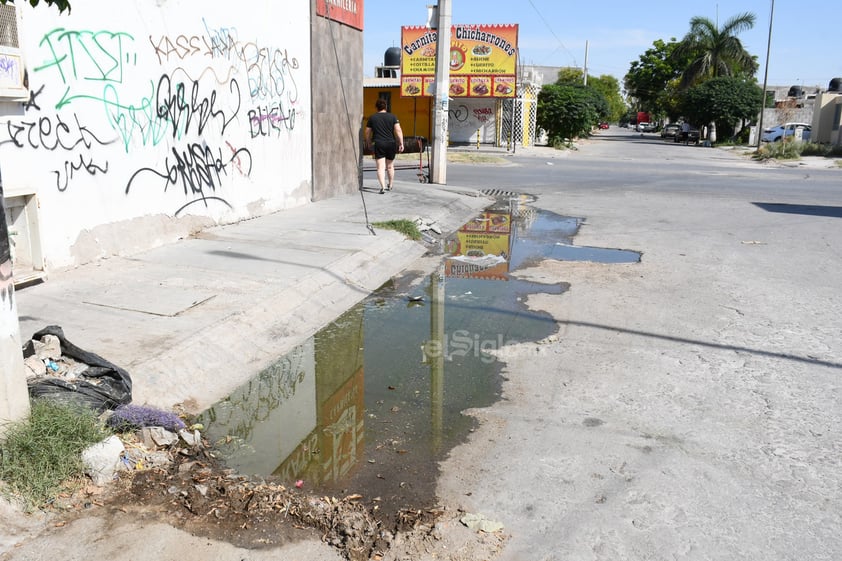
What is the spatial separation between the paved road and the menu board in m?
21.3

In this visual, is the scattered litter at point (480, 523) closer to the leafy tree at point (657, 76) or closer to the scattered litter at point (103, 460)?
the scattered litter at point (103, 460)

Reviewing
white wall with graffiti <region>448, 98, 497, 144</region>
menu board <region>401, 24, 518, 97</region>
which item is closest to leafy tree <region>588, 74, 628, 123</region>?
white wall with graffiti <region>448, 98, 497, 144</region>

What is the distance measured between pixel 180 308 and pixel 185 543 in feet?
10.5

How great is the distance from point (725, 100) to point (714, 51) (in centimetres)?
818

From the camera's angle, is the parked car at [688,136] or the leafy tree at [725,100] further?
the parked car at [688,136]

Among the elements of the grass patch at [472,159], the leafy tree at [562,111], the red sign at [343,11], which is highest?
the red sign at [343,11]

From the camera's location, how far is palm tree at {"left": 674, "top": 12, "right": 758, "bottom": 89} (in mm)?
57281

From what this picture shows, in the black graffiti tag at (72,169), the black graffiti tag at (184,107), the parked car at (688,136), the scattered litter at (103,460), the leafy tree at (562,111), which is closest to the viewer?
the scattered litter at (103,460)

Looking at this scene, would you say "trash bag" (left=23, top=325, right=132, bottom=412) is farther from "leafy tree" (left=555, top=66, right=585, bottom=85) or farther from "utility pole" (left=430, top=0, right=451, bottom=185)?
"leafy tree" (left=555, top=66, right=585, bottom=85)

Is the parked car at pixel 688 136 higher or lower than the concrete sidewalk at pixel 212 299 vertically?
higher

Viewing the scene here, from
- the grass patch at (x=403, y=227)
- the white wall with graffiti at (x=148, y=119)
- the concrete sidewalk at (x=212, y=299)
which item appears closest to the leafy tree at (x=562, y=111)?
the white wall with graffiti at (x=148, y=119)

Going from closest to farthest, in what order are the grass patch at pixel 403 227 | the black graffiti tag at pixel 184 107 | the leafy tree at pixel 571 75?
the black graffiti tag at pixel 184 107
the grass patch at pixel 403 227
the leafy tree at pixel 571 75

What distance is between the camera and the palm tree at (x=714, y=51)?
5728cm

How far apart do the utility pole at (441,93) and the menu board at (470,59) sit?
12.8 m
